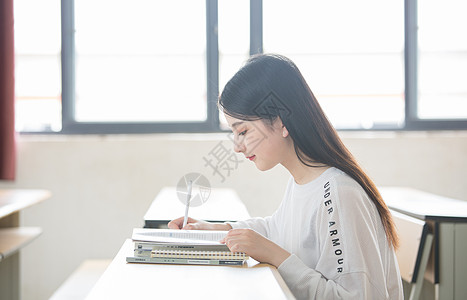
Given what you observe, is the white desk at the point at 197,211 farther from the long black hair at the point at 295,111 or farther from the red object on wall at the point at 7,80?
the red object on wall at the point at 7,80

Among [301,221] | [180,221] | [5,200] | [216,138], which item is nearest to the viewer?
[301,221]

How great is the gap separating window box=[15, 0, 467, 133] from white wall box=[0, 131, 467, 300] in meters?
0.14

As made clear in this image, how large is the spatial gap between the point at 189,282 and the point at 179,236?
0.24m

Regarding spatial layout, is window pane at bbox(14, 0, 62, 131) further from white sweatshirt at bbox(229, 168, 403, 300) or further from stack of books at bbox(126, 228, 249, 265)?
white sweatshirt at bbox(229, 168, 403, 300)

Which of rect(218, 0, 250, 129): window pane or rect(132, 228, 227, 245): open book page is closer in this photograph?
rect(132, 228, 227, 245): open book page

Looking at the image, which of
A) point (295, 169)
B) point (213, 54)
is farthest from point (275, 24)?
point (295, 169)

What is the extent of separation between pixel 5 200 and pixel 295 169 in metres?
1.53

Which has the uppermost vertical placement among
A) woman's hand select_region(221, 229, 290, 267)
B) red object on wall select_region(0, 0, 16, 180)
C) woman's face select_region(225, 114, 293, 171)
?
red object on wall select_region(0, 0, 16, 180)

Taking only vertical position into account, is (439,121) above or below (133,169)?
above

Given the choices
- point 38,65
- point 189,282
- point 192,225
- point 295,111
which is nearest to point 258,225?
point 192,225

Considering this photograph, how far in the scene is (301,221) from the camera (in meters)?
1.25

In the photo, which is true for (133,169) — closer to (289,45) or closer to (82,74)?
(82,74)

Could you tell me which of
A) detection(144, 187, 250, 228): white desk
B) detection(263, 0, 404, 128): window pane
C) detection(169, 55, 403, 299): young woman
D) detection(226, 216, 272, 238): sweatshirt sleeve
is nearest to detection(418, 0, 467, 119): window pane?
detection(263, 0, 404, 128): window pane

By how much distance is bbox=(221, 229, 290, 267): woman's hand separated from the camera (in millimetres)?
1135
